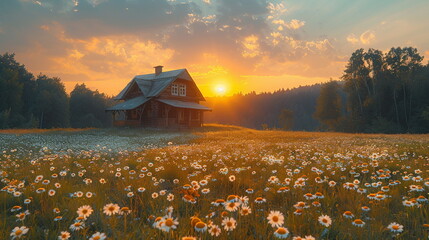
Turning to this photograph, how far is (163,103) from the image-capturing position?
3444cm

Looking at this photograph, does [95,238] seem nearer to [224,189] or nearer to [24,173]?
[224,189]

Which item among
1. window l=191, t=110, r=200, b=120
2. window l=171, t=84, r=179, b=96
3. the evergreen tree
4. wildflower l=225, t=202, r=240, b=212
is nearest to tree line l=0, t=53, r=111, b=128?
window l=171, t=84, r=179, b=96

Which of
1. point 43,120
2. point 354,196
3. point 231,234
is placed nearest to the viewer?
point 231,234

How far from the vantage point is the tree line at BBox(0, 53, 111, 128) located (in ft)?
146

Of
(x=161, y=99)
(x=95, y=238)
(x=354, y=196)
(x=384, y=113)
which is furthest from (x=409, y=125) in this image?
(x=95, y=238)

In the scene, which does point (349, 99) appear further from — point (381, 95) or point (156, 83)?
point (156, 83)

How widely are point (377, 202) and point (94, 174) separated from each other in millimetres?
5144

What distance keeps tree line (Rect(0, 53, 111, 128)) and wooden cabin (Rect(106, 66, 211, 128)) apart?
20.1 metres

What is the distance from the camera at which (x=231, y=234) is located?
228cm

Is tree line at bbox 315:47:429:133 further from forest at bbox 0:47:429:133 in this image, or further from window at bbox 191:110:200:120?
window at bbox 191:110:200:120

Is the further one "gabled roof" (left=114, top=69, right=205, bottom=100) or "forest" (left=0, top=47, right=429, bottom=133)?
"forest" (left=0, top=47, right=429, bottom=133)

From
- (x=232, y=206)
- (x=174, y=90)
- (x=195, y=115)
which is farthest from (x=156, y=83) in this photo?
(x=232, y=206)

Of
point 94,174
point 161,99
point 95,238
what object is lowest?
point 94,174

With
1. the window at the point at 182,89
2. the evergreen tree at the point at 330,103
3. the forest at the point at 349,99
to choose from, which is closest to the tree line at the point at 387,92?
the forest at the point at 349,99
